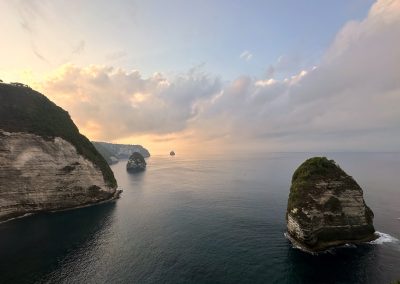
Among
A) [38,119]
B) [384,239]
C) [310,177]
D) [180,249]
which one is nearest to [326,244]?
[310,177]

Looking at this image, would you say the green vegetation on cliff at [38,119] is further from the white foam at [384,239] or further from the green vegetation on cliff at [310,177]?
the white foam at [384,239]

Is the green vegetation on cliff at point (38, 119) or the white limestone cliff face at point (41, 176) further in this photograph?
the green vegetation on cliff at point (38, 119)

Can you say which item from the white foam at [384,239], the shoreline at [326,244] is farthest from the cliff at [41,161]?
the white foam at [384,239]

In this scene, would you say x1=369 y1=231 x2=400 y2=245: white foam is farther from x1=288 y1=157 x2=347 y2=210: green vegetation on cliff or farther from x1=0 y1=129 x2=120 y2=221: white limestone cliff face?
x1=0 y1=129 x2=120 y2=221: white limestone cliff face

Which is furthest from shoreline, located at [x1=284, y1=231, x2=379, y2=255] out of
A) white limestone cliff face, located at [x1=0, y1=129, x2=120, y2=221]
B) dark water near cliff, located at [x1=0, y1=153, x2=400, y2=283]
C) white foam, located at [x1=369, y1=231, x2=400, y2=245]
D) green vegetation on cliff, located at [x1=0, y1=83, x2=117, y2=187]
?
green vegetation on cliff, located at [x1=0, y1=83, x2=117, y2=187]

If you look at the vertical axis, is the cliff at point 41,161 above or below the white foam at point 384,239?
above

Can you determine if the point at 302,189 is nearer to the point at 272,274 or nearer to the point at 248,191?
the point at 272,274

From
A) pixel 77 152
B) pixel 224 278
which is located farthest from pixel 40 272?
pixel 77 152
